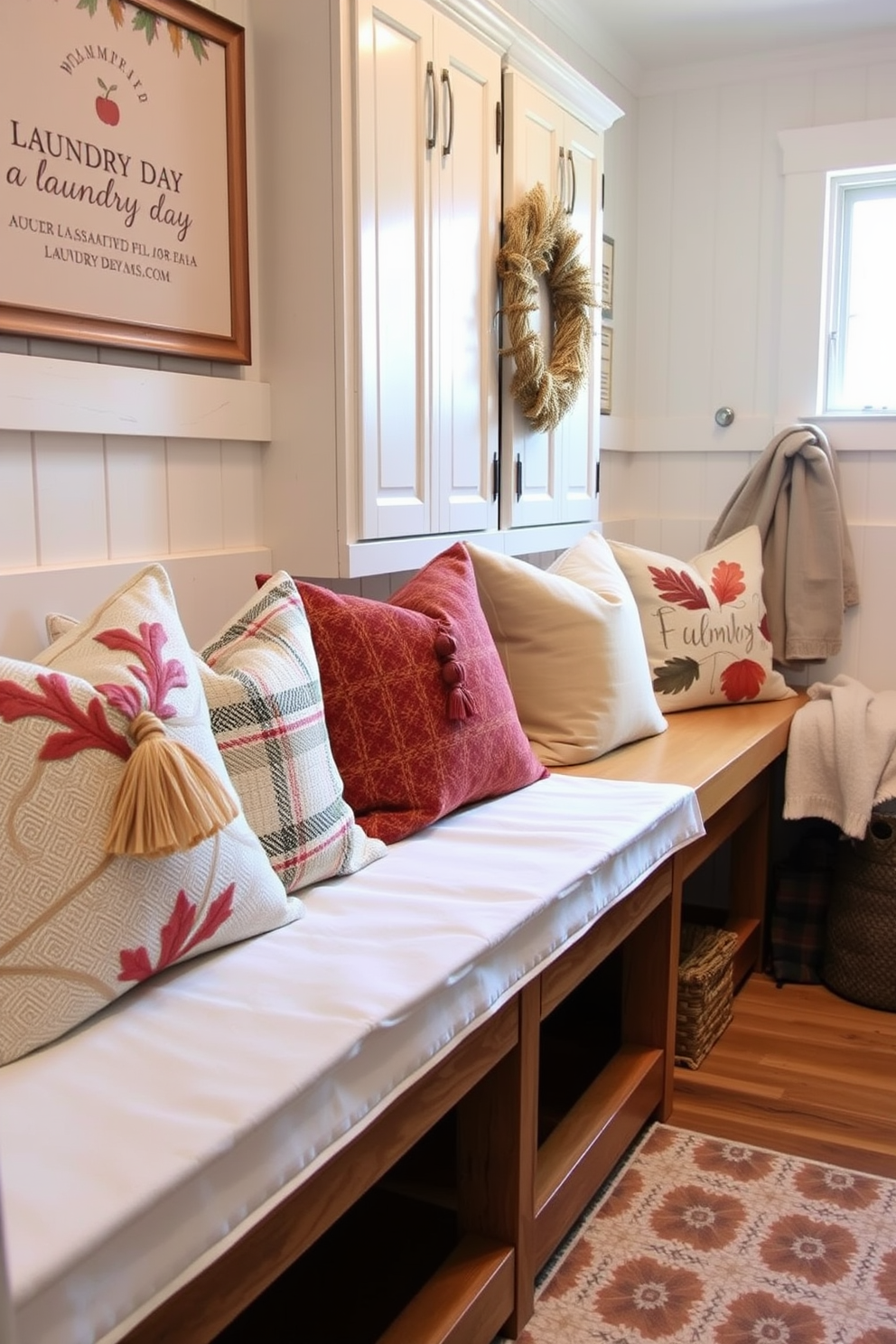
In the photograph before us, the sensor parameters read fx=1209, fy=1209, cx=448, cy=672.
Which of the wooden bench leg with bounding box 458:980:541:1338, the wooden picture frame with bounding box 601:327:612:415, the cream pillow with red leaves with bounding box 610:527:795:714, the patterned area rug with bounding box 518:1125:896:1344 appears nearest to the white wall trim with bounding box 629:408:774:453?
the wooden picture frame with bounding box 601:327:612:415

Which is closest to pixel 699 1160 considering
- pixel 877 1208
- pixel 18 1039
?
pixel 877 1208

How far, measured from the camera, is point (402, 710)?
1.71 meters

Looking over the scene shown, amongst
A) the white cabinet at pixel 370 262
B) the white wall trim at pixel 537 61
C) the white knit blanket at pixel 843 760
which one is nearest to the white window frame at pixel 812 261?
the white wall trim at pixel 537 61

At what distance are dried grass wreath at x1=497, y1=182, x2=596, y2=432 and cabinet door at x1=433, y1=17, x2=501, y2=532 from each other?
0.04 meters

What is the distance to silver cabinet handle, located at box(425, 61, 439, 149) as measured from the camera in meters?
2.05

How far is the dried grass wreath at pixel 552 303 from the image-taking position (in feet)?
7.73

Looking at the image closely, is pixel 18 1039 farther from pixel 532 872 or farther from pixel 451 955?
pixel 532 872

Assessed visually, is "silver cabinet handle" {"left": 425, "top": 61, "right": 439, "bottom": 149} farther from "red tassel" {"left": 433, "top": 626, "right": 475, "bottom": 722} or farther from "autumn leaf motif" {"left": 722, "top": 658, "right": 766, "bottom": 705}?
"autumn leaf motif" {"left": 722, "top": 658, "right": 766, "bottom": 705}

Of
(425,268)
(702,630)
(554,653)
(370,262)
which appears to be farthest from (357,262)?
(702,630)

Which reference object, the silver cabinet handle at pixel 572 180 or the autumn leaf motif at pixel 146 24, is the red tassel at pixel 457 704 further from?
the silver cabinet handle at pixel 572 180

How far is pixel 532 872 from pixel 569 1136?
49cm

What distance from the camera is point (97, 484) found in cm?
167

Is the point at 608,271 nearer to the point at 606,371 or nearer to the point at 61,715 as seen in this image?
the point at 606,371

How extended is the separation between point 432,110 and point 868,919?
187cm
